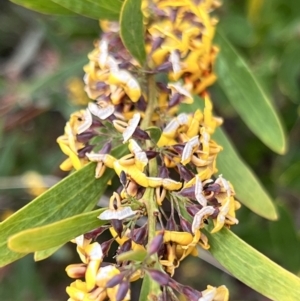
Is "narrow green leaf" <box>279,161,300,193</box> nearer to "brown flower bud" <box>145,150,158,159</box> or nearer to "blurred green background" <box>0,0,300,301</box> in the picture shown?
"blurred green background" <box>0,0,300,301</box>

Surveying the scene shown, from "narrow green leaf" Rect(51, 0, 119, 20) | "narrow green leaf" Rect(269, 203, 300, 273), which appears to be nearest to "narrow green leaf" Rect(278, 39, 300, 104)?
"narrow green leaf" Rect(269, 203, 300, 273)

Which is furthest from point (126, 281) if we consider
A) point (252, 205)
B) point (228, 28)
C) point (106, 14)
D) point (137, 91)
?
point (228, 28)

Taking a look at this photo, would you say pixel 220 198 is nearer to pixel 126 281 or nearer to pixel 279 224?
pixel 126 281

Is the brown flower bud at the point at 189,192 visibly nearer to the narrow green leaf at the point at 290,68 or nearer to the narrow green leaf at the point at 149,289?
the narrow green leaf at the point at 149,289

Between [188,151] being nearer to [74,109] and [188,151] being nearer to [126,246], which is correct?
[126,246]

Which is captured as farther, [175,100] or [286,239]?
[286,239]

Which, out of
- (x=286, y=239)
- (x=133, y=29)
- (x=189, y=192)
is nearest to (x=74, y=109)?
(x=286, y=239)
